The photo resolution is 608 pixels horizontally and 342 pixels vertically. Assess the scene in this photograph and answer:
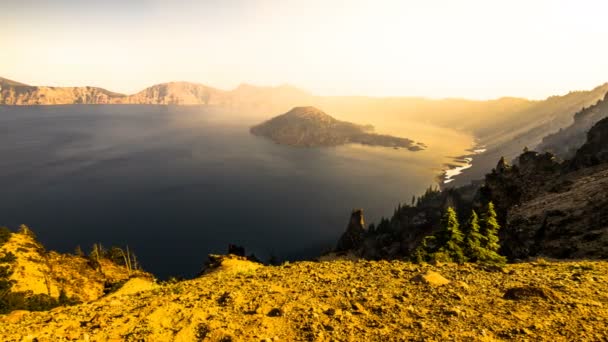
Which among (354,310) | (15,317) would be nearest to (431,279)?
(354,310)

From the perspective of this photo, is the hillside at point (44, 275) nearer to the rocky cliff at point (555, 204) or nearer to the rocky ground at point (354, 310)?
the rocky ground at point (354, 310)

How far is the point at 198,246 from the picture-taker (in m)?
170

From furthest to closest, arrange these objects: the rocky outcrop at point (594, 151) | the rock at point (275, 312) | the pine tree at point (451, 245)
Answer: the rocky outcrop at point (594, 151) → the pine tree at point (451, 245) → the rock at point (275, 312)

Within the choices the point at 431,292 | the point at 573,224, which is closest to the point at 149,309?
the point at 431,292

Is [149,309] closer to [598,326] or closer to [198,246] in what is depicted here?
[598,326]

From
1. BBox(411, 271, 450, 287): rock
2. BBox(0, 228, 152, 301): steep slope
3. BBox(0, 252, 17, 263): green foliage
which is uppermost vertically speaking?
BBox(411, 271, 450, 287): rock

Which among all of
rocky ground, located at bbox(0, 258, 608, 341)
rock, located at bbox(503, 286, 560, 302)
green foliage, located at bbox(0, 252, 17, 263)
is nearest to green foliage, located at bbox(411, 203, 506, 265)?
rocky ground, located at bbox(0, 258, 608, 341)

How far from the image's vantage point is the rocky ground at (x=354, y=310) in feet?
38.8

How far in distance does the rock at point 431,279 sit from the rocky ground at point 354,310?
0.20 feet

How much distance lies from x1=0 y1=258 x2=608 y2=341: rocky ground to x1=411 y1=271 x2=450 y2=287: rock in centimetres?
6

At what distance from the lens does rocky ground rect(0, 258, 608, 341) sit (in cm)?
1182

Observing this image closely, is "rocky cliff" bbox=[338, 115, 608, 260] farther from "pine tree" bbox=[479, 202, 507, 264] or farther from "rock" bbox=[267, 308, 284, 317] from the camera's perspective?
"rock" bbox=[267, 308, 284, 317]

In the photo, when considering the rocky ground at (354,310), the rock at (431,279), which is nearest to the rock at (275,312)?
the rocky ground at (354,310)

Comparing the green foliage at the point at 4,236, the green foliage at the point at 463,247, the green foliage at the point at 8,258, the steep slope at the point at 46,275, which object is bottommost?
the steep slope at the point at 46,275
